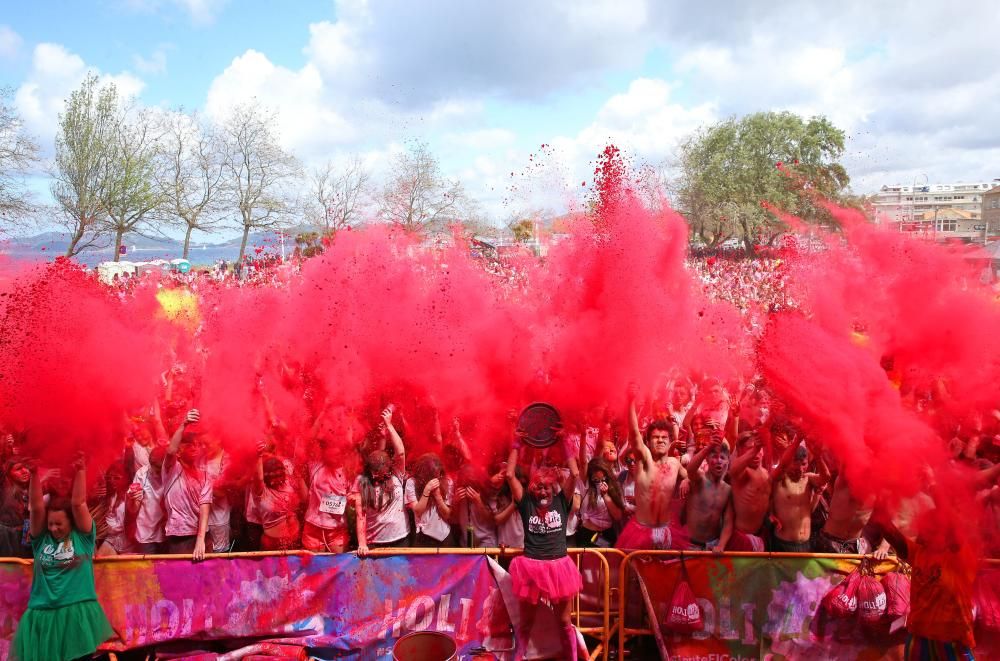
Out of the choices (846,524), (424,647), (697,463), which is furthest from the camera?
(697,463)

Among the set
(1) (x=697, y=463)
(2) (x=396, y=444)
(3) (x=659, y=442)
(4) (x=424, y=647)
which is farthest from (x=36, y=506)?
(1) (x=697, y=463)

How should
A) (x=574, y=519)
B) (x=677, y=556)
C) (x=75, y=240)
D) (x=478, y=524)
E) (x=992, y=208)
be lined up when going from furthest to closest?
(x=992, y=208) < (x=75, y=240) < (x=574, y=519) < (x=478, y=524) < (x=677, y=556)

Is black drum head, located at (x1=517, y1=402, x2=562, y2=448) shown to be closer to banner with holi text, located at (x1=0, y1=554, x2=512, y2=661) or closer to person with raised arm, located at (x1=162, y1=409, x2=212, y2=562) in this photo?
banner with holi text, located at (x1=0, y1=554, x2=512, y2=661)

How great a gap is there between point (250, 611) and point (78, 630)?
3.07ft

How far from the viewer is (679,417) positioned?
5977 mm

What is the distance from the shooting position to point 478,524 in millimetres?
4715

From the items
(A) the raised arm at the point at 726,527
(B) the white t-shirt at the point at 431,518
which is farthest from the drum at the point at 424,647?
(A) the raised arm at the point at 726,527

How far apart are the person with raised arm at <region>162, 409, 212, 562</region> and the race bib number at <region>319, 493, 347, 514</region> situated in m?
0.74

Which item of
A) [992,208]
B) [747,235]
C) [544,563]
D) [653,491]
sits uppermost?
[992,208]

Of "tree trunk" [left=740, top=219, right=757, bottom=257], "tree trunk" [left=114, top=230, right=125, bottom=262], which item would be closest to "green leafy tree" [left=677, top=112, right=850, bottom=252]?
"tree trunk" [left=740, top=219, right=757, bottom=257]

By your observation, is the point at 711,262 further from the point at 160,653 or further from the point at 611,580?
the point at 160,653

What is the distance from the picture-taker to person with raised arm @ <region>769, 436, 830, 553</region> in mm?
4383

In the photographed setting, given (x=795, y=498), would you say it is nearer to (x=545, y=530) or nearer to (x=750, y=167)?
(x=545, y=530)

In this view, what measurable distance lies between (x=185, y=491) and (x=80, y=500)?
80cm
